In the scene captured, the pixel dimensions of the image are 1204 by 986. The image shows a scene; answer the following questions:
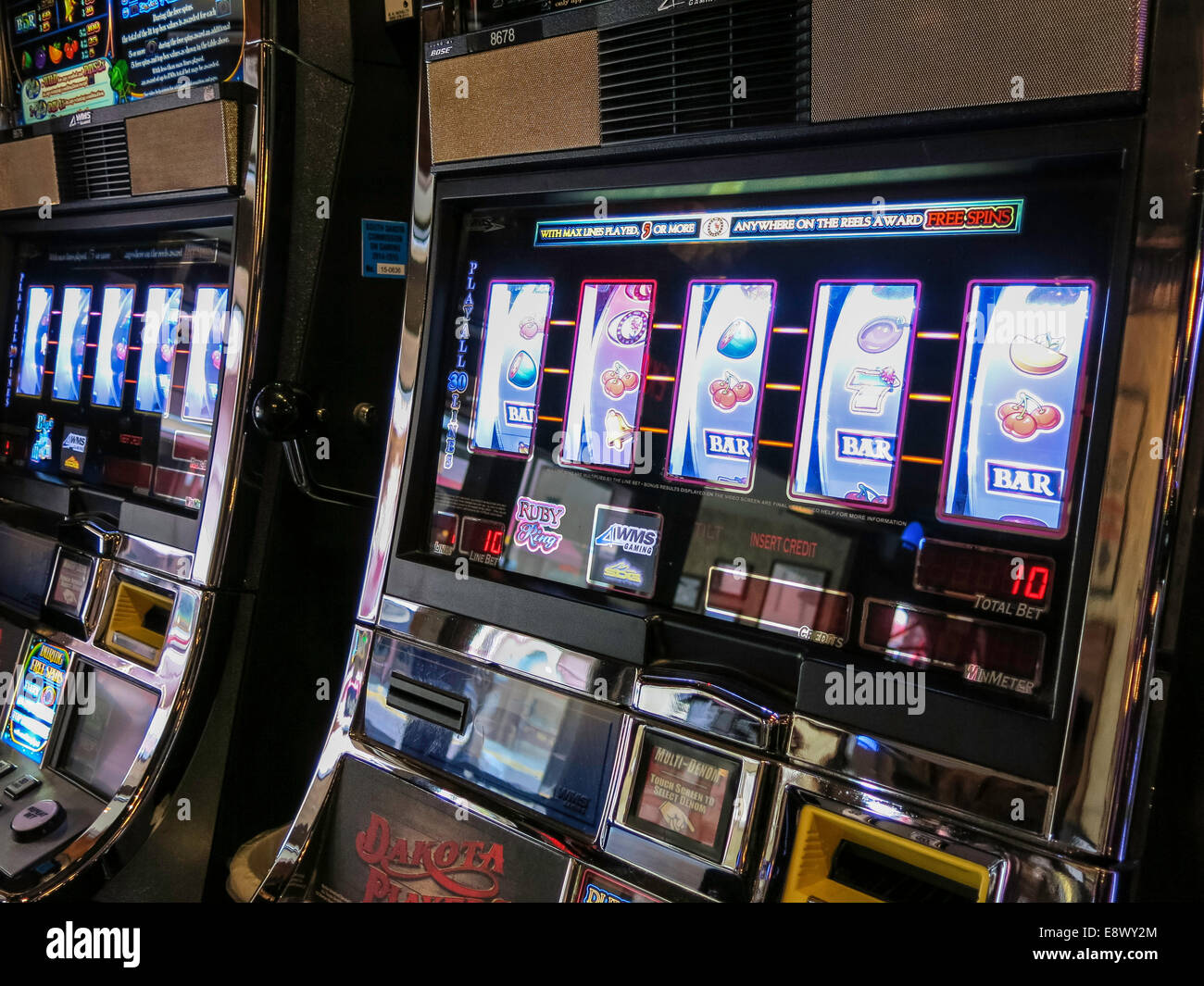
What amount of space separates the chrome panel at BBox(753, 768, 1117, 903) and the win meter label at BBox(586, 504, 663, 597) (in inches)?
15.3

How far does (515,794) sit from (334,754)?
414 mm

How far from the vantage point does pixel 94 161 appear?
2.69 meters

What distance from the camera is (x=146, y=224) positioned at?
2602 mm

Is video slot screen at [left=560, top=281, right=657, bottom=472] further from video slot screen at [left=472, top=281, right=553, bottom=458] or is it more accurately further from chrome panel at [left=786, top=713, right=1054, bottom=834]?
chrome panel at [left=786, top=713, right=1054, bottom=834]

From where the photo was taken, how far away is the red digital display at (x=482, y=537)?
1770 mm

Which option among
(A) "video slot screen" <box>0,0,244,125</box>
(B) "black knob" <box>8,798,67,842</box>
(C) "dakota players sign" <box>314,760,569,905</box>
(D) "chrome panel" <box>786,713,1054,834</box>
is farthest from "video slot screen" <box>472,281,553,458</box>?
(B) "black knob" <box>8,798,67,842</box>

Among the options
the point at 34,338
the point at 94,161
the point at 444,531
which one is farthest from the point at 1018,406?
the point at 34,338

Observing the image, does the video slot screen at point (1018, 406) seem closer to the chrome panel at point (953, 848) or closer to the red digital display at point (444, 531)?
the chrome panel at point (953, 848)

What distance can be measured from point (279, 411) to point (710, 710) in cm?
117

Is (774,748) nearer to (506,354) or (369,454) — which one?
(506,354)

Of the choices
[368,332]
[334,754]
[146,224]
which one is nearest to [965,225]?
[334,754]

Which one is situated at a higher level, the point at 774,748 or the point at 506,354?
the point at 506,354

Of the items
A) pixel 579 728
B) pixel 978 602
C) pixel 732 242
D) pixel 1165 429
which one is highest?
pixel 732 242

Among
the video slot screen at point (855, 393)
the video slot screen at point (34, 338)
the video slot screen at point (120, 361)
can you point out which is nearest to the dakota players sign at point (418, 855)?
the video slot screen at point (855, 393)
